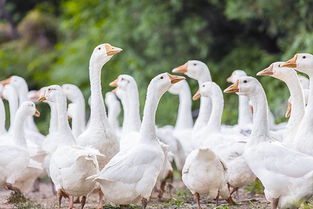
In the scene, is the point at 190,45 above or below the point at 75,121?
above

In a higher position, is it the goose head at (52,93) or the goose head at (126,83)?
the goose head at (126,83)

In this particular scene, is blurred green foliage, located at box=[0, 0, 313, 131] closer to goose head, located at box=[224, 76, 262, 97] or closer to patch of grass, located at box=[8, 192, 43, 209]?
goose head, located at box=[224, 76, 262, 97]

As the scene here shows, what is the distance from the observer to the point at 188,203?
11.2 m

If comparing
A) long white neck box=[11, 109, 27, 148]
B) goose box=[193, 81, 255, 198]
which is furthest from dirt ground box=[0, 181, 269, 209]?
long white neck box=[11, 109, 27, 148]

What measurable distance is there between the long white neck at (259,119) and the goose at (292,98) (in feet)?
2.10

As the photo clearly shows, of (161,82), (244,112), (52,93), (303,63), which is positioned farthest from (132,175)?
(244,112)

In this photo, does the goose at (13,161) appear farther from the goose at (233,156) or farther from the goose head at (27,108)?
the goose at (233,156)

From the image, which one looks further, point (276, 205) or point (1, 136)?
point (1, 136)

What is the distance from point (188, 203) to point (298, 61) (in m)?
2.84

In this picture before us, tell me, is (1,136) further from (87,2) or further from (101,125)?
(87,2)

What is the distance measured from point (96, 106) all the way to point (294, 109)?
3000 millimetres

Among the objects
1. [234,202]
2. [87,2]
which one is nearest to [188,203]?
[234,202]

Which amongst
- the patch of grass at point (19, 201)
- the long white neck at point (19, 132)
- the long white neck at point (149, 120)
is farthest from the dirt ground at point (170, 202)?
the long white neck at point (149, 120)

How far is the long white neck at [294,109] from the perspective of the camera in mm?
10008
